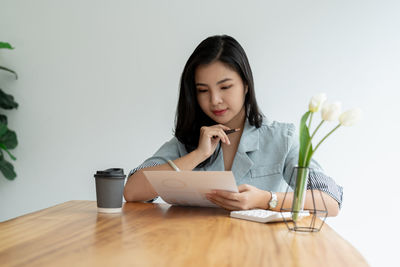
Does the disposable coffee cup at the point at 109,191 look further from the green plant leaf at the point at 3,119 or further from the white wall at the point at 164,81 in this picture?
the green plant leaf at the point at 3,119

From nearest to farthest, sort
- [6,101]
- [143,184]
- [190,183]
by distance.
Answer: [190,183]
[143,184]
[6,101]

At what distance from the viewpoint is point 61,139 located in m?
3.14

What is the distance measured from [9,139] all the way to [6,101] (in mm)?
279

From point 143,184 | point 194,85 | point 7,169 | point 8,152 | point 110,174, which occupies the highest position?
point 194,85

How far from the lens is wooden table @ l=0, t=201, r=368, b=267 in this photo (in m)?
0.71

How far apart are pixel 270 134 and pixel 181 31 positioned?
53.9 inches

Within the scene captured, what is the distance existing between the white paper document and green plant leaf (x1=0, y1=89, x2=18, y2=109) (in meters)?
2.20

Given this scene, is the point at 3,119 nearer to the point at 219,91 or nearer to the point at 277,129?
the point at 219,91

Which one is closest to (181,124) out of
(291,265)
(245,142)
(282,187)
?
(245,142)

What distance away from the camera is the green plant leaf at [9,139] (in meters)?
3.12

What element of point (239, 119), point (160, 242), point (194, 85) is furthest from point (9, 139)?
point (160, 242)

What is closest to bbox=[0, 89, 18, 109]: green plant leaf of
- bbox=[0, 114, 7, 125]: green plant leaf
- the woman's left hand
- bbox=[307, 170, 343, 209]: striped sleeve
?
bbox=[0, 114, 7, 125]: green plant leaf

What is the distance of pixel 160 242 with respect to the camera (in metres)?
0.84

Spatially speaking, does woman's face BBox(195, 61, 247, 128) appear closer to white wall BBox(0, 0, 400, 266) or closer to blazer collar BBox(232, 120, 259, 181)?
blazer collar BBox(232, 120, 259, 181)
